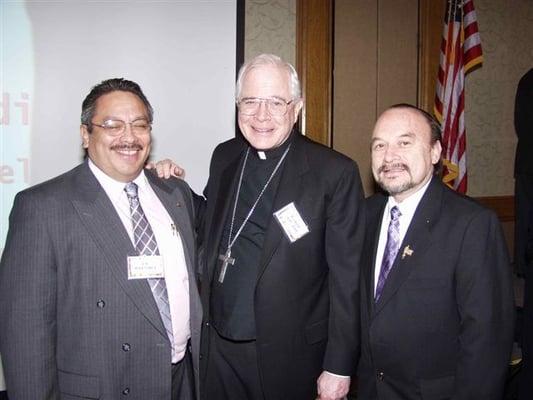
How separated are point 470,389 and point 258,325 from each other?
838 mm

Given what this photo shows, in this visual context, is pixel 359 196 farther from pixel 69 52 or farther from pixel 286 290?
pixel 69 52

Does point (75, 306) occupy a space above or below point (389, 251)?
below

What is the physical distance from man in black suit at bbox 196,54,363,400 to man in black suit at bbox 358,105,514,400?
0.41ft

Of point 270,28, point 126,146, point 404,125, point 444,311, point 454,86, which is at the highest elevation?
point 270,28

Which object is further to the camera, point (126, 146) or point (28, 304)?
point (126, 146)

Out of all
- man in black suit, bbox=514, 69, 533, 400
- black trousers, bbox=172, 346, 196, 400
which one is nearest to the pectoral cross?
black trousers, bbox=172, 346, 196, 400

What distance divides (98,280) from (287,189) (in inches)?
33.5

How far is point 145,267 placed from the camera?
1838 millimetres

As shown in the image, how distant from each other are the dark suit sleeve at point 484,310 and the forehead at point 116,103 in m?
1.38

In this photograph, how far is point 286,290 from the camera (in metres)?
2.00

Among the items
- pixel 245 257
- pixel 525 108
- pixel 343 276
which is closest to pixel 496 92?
pixel 525 108

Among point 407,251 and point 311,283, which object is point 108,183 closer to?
point 311,283

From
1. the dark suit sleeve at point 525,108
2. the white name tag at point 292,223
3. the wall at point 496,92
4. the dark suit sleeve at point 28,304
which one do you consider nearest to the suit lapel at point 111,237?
the dark suit sleeve at point 28,304

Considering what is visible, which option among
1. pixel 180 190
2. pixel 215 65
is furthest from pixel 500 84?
pixel 180 190
